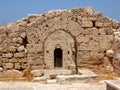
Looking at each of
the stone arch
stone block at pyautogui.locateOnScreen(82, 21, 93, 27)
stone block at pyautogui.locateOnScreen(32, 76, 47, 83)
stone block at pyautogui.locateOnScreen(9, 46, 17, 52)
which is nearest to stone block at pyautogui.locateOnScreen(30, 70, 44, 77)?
stone block at pyautogui.locateOnScreen(32, 76, 47, 83)

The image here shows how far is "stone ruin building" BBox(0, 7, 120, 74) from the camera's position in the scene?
16672 mm

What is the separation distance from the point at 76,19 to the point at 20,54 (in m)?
Answer: 3.31

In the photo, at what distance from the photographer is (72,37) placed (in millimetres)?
16766

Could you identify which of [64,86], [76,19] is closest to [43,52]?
[76,19]

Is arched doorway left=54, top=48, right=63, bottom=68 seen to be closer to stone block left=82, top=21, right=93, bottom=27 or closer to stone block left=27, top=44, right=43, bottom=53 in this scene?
stone block left=27, top=44, right=43, bottom=53

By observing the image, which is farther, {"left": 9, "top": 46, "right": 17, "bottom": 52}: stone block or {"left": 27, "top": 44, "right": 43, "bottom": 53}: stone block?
{"left": 9, "top": 46, "right": 17, "bottom": 52}: stone block

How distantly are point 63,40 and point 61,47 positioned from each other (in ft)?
1.20

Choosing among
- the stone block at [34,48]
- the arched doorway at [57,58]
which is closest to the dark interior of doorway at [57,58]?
the arched doorway at [57,58]

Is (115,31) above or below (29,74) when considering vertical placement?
above

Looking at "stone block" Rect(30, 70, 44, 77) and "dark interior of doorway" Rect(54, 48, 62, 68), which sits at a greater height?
"dark interior of doorway" Rect(54, 48, 62, 68)

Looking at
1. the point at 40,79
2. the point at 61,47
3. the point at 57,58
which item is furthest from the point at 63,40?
the point at 40,79

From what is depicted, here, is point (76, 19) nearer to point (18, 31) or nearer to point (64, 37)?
point (64, 37)

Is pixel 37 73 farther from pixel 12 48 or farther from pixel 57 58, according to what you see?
pixel 12 48

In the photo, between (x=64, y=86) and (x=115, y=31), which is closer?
(x=64, y=86)
